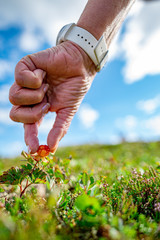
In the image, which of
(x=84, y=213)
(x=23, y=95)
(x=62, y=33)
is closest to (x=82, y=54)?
(x=62, y=33)

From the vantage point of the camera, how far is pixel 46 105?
2619 millimetres

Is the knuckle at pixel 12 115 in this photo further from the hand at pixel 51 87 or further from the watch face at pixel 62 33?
the watch face at pixel 62 33

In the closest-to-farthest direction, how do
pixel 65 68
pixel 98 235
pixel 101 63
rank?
pixel 98 235 → pixel 65 68 → pixel 101 63

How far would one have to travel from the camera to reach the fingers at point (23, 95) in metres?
2.35

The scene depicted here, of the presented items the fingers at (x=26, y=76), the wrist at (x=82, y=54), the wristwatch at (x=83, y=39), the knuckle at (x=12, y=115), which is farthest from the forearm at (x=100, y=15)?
the knuckle at (x=12, y=115)

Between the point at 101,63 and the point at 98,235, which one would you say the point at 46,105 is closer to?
the point at 101,63

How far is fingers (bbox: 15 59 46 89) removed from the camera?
89.6 inches

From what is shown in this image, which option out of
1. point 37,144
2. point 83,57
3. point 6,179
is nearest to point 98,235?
point 6,179

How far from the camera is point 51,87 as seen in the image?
2.84 m

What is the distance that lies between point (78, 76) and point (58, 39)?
60 cm

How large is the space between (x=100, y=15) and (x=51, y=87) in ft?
3.64

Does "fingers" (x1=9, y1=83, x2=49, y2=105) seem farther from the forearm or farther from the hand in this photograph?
the forearm

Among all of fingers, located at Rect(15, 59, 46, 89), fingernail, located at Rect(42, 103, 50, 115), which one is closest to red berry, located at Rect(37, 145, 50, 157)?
fingernail, located at Rect(42, 103, 50, 115)

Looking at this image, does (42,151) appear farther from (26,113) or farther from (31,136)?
(26,113)
